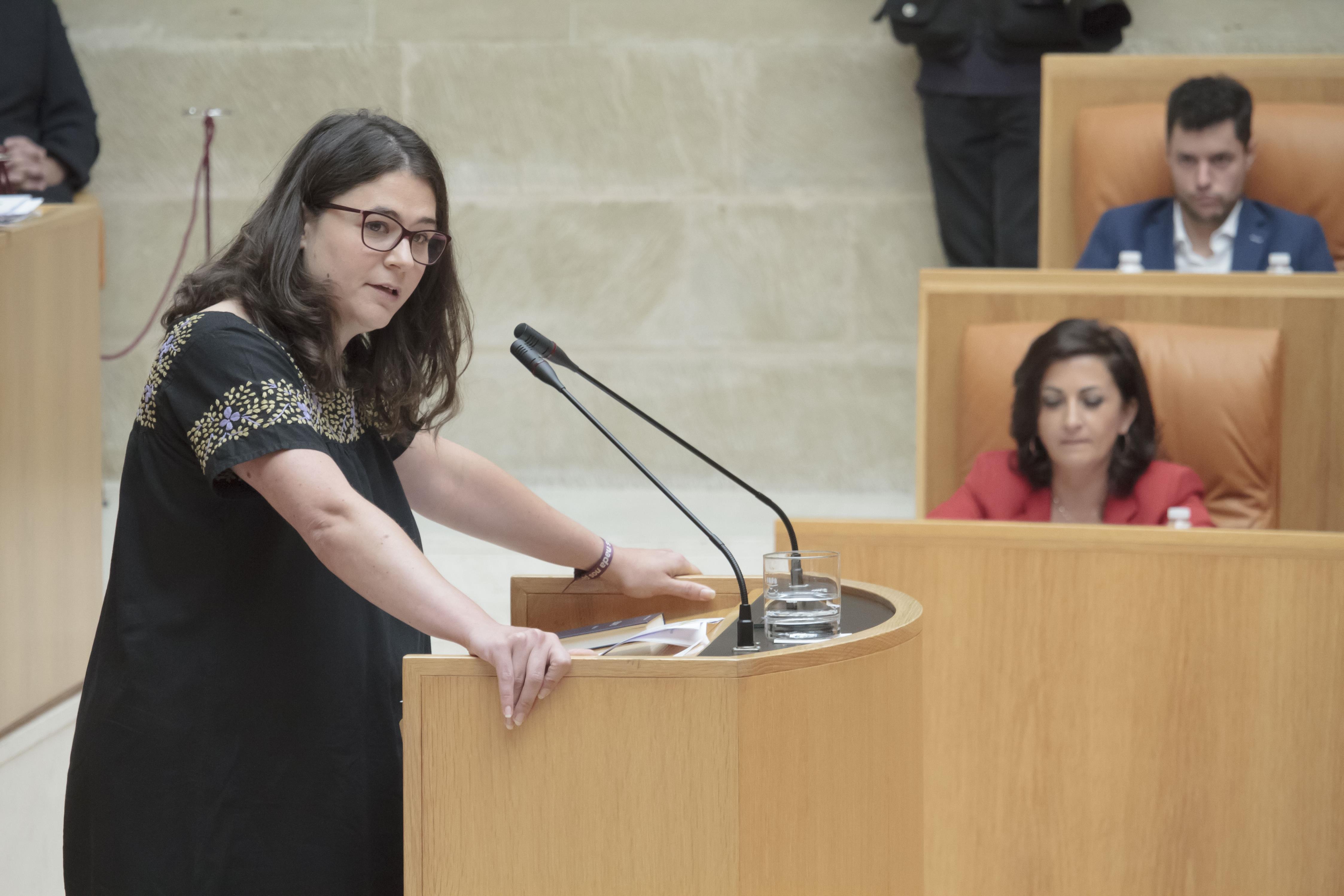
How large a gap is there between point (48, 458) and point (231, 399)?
1614 mm

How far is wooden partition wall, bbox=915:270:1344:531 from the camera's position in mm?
2926

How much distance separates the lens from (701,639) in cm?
138

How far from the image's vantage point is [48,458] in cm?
270

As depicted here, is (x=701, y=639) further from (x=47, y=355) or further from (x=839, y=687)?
(x=47, y=355)

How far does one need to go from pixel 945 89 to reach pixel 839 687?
3292 millimetres

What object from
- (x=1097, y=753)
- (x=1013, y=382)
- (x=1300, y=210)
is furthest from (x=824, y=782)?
(x=1300, y=210)

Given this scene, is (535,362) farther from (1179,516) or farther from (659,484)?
(1179,516)

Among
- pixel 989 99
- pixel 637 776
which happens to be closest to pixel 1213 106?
pixel 989 99

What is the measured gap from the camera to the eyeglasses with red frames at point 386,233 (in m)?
1.42

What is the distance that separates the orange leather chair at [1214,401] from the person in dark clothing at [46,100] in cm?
267

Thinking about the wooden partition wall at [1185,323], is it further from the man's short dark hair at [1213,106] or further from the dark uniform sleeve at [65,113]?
the dark uniform sleeve at [65,113]

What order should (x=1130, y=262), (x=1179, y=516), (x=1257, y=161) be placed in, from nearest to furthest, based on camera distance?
(x=1179, y=516), (x=1130, y=262), (x=1257, y=161)

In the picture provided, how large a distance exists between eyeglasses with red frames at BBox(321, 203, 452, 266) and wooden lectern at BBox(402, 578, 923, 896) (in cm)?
43

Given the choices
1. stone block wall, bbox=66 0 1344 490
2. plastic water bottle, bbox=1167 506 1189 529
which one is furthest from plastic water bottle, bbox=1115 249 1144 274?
stone block wall, bbox=66 0 1344 490
